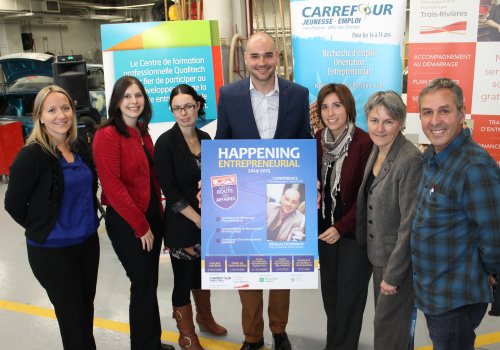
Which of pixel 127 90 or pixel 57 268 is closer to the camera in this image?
pixel 57 268

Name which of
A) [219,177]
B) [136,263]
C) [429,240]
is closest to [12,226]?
[136,263]

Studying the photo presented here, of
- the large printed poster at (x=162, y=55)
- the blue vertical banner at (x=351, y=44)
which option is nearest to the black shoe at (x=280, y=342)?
the blue vertical banner at (x=351, y=44)

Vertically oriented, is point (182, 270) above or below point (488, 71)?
below

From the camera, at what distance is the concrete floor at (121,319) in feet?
10.1

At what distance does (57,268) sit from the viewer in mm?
2256

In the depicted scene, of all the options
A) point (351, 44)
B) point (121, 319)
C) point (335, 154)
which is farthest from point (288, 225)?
point (351, 44)

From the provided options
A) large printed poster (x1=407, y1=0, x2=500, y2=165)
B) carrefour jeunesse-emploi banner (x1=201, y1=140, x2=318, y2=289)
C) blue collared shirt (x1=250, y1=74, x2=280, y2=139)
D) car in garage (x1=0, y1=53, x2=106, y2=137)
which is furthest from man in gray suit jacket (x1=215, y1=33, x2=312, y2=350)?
car in garage (x1=0, y1=53, x2=106, y2=137)

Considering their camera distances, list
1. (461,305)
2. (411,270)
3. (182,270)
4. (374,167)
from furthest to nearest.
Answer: (182,270), (374,167), (411,270), (461,305)

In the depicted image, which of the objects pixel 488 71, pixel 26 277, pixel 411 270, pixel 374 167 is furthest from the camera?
pixel 26 277

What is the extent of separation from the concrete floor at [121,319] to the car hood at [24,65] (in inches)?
247

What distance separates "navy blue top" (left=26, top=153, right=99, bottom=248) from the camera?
2248 millimetres

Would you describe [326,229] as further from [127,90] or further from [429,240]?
[127,90]

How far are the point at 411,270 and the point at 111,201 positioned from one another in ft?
5.24

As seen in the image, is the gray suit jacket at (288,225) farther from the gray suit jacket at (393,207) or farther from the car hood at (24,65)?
the car hood at (24,65)
